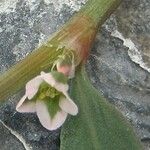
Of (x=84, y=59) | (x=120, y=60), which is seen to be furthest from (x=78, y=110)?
(x=120, y=60)

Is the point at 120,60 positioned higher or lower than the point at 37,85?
lower

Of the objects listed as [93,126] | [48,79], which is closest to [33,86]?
[48,79]

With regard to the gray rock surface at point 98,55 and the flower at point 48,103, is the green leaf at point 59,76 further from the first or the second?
the gray rock surface at point 98,55

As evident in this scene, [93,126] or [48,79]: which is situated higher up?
[48,79]

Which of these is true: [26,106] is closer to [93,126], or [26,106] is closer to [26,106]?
[26,106]

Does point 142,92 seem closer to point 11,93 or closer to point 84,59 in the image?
point 84,59

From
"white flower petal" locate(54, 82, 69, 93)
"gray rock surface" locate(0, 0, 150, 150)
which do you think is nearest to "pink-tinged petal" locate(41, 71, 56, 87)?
"white flower petal" locate(54, 82, 69, 93)
